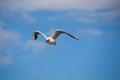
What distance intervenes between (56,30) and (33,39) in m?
0.26

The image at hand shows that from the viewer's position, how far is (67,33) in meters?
3.49

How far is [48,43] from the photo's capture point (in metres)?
3.56

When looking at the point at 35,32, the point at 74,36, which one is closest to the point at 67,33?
the point at 74,36

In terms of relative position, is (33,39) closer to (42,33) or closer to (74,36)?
(42,33)

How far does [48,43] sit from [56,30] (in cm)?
13

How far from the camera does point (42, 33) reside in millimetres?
3613

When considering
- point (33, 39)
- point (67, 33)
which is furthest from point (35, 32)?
point (67, 33)

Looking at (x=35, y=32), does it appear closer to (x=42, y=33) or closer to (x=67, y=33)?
(x=42, y=33)

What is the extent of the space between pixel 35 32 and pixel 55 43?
0.21 meters

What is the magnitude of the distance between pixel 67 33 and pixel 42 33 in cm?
22

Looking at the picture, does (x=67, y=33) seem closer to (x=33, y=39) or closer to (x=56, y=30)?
(x=56, y=30)

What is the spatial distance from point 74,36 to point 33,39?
1.12 feet

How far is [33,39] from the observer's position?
12.1 feet

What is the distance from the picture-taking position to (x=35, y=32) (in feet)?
12.0
